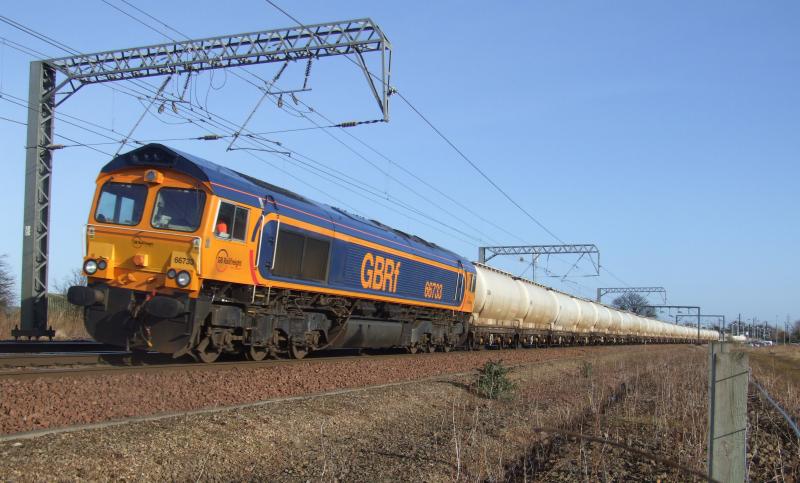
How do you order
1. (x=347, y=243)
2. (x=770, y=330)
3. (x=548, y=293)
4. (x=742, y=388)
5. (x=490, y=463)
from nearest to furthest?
(x=742, y=388) → (x=490, y=463) → (x=347, y=243) → (x=548, y=293) → (x=770, y=330)

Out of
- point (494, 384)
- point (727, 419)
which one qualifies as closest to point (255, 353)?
point (494, 384)

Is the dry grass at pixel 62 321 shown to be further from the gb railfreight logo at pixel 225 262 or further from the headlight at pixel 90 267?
the gb railfreight logo at pixel 225 262

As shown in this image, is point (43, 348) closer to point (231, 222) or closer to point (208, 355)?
point (208, 355)

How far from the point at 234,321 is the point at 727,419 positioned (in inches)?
352

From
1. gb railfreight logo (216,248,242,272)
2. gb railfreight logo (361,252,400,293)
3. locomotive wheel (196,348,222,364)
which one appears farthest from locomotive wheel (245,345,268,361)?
gb railfreight logo (361,252,400,293)

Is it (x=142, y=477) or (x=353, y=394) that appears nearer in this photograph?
(x=142, y=477)

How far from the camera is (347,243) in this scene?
51.7ft

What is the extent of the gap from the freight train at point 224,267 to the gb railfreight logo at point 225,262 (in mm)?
26

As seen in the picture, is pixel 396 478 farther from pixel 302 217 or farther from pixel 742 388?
pixel 302 217

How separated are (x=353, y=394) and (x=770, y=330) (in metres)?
177

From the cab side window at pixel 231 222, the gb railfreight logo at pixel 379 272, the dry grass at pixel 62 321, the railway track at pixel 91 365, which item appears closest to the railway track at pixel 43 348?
the railway track at pixel 91 365

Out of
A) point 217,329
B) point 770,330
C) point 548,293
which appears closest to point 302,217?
point 217,329

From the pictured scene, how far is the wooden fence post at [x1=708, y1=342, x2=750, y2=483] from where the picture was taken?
4.53m

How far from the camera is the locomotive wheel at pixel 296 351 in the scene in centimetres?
1438
